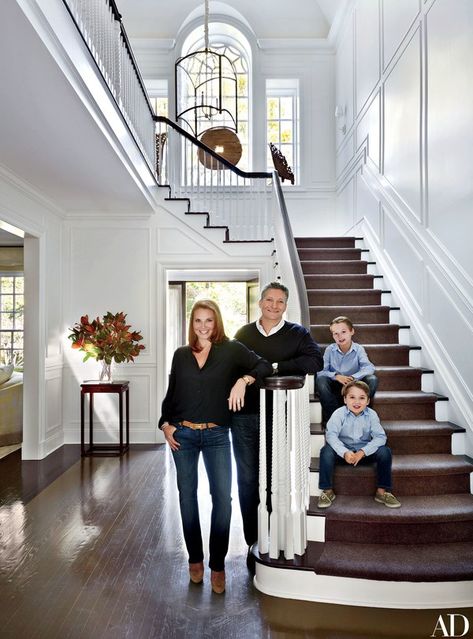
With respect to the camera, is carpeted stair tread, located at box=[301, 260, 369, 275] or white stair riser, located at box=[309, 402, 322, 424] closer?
white stair riser, located at box=[309, 402, 322, 424]

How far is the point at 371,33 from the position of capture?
5.75m

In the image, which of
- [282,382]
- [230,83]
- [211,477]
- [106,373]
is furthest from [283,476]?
[230,83]

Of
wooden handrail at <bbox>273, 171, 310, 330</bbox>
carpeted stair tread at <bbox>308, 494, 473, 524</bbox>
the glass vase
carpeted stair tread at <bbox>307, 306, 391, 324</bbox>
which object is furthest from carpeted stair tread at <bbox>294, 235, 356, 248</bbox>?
carpeted stair tread at <bbox>308, 494, 473, 524</bbox>

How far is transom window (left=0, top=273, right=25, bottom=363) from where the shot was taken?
26.6ft

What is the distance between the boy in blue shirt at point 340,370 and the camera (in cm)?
336

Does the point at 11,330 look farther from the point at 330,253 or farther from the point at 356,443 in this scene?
the point at 356,443

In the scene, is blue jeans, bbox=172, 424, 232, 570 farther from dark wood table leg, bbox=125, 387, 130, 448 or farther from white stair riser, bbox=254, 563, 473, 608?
dark wood table leg, bbox=125, 387, 130, 448

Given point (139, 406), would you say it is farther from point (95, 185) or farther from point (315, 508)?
point (315, 508)

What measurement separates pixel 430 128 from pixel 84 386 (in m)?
4.10

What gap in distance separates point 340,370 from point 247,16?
6811 millimetres

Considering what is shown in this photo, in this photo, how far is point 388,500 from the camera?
2809 mm

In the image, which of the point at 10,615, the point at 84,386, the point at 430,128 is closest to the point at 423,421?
the point at 430,128

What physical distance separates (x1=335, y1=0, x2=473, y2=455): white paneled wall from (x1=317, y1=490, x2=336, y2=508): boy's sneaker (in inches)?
40.6

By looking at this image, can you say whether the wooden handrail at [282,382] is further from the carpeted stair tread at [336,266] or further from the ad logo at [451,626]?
the carpeted stair tread at [336,266]
